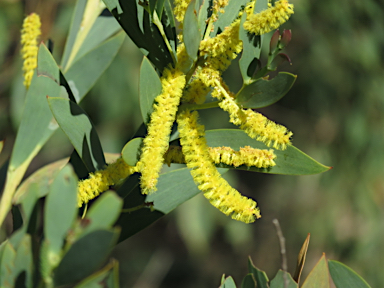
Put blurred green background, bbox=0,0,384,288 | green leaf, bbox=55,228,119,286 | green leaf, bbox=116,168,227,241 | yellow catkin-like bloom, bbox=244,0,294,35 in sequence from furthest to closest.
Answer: blurred green background, bbox=0,0,384,288, green leaf, bbox=116,168,227,241, yellow catkin-like bloom, bbox=244,0,294,35, green leaf, bbox=55,228,119,286

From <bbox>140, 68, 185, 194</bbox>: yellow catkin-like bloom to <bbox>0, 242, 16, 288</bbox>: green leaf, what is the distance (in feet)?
0.41

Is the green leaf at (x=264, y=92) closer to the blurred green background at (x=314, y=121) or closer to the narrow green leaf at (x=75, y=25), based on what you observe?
the narrow green leaf at (x=75, y=25)

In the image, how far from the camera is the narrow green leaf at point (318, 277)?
1.30 ft

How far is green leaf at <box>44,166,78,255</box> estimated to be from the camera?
0.24 metres

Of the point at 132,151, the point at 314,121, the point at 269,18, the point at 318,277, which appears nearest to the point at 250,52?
the point at 269,18

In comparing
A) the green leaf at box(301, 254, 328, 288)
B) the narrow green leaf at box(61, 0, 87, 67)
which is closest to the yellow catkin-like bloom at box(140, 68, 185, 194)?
the green leaf at box(301, 254, 328, 288)

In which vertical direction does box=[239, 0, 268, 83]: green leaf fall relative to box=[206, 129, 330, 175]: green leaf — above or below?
above

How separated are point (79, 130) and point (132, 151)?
8 cm

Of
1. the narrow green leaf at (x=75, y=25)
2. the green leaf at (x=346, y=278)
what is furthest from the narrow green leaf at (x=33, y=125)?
the green leaf at (x=346, y=278)

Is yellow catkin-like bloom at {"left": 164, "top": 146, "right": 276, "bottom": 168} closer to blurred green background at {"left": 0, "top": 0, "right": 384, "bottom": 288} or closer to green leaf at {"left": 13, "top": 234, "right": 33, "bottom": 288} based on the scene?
green leaf at {"left": 13, "top": 234, "right": 33, "bottom": 288}

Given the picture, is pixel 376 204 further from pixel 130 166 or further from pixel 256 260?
pixel 130 166

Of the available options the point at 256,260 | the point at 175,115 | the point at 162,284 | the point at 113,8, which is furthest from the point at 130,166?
the point at 162,284

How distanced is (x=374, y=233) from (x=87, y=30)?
1897 millimetres

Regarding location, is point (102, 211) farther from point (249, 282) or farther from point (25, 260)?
point (249, 282)
